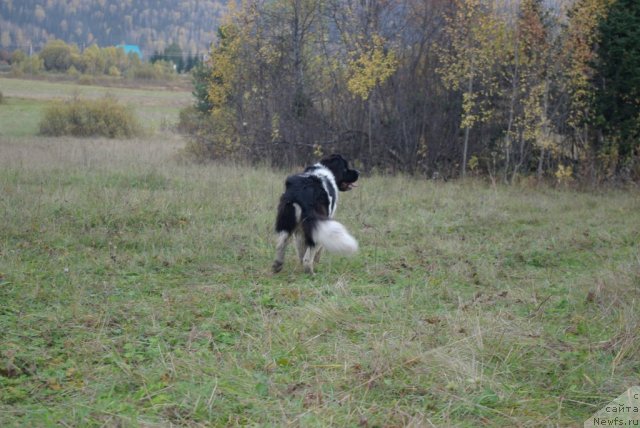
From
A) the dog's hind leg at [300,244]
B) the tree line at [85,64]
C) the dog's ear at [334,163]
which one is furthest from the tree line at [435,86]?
the tree line at [85,64]

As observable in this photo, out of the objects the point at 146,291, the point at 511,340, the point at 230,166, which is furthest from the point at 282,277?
the point at 230,166

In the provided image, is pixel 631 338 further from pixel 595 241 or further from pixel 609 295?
pixel 595 241

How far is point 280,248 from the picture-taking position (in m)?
7.95

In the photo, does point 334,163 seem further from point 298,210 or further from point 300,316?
point 300,316

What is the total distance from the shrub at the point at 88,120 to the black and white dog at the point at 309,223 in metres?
23.4

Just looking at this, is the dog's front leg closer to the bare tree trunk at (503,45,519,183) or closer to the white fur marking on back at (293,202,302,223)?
the white fur marking on back at (293,202,302,223)

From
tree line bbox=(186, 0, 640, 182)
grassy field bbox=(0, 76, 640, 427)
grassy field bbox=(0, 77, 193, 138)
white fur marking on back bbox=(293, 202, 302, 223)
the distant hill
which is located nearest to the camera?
grassy field bbox=(0, 76, 640, 427)

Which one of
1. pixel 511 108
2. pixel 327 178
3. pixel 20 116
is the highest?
pixel 511 108

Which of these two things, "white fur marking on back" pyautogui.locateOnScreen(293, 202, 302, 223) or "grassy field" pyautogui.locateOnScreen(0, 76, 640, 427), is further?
"white fur marking on back" pyautogui.locateOnScreen(293, 202, 302, 223)

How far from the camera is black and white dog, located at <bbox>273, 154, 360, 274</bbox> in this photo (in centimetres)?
743

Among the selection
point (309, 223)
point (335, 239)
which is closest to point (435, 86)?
point (309, 223)

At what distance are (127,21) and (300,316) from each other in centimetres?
15492

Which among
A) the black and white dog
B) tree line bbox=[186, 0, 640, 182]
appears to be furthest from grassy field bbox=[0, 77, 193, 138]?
the black and white dog

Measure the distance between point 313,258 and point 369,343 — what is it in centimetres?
304
